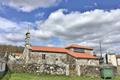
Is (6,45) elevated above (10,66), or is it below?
above

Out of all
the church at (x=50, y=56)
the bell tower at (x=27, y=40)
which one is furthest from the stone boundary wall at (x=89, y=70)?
the bell tower at (x=27, y=40)

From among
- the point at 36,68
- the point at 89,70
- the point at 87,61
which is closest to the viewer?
the point at 36,68

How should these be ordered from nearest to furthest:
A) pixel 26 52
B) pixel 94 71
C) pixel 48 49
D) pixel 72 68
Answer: pixel 94 71 → pixel 72 68 → pixel 26 52 → pixel 48 49

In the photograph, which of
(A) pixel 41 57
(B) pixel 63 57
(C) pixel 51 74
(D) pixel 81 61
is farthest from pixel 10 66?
(D) pixel 81 61

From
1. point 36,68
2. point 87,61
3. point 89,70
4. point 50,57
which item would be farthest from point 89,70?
point 87,61

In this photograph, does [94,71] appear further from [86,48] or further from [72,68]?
[86,48]

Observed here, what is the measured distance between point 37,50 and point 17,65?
15060 millimetres

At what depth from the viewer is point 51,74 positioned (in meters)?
30.2

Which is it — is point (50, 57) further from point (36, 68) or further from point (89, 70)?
point (36, 68)

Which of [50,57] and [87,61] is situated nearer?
[50,57]

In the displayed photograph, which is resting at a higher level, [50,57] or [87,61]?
[50,57]

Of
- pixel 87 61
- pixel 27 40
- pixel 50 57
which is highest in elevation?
pixel 27 40

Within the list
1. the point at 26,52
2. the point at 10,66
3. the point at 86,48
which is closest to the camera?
the point at 10,66

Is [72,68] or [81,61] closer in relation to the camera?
[72,68]
